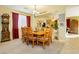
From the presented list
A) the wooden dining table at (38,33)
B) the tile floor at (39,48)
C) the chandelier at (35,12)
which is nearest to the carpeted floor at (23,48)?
the tile floor at (39,48)

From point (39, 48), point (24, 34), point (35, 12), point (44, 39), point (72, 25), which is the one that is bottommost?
point (39, 48)

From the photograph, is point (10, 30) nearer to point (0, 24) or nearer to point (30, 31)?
point (0, 24)

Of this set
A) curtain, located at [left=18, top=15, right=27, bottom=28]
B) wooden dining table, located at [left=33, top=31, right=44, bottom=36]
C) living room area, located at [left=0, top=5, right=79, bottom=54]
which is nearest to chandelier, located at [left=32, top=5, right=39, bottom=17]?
living room area, located at [left=0, top=5, right=79, bottom=54]

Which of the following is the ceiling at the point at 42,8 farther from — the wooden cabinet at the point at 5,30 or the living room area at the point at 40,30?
the wooden cabinet at the point at 5,30

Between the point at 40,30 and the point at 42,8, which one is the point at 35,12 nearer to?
the point at 42,8

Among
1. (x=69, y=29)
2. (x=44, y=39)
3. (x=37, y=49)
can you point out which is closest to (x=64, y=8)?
(x=69, y=29)

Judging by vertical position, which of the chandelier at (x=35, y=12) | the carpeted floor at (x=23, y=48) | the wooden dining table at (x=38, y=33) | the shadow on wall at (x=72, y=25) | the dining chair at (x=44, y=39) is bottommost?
the carpeted floor at (x=23, y=48)

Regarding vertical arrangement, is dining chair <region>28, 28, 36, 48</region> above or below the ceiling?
below

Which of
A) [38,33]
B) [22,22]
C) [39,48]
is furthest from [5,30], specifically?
[39,48]

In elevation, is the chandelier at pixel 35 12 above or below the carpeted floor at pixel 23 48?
above

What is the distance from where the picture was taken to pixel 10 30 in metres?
2.65

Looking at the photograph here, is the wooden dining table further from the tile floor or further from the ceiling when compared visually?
the ceiling

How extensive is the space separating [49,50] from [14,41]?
730 mm

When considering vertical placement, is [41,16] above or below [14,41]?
above
